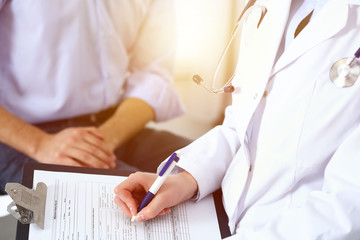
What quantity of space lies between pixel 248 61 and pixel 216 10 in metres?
0.67

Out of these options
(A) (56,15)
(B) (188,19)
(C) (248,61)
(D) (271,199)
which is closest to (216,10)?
(B) (188,19)

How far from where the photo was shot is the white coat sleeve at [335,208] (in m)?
0.47

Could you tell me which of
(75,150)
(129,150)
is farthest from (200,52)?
(75,150)

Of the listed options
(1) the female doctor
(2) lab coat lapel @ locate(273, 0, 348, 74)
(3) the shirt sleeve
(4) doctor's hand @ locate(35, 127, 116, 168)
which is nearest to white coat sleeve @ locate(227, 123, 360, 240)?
(1) the female doctor

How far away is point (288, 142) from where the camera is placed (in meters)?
0.53

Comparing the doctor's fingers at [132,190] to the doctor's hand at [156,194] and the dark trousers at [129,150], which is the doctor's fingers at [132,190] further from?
the dark trousers at [129,150]

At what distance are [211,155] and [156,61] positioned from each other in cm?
44

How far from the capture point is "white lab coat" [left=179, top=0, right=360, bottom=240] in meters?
0.48

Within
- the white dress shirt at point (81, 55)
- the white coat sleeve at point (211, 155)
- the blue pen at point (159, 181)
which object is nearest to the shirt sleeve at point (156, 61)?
the white dress shirt at point (81, 55)

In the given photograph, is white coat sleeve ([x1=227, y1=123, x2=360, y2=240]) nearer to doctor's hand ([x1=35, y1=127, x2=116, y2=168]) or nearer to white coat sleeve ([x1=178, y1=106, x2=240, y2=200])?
white coat sleeve ([x1=178, y1=106, x2=240, y2=200])

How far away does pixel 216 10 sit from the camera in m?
1.22

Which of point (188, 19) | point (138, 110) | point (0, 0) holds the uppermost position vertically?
point (0, 0)

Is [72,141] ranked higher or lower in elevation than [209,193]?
lower

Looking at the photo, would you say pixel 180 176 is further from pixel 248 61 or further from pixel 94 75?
pixel 94 75
